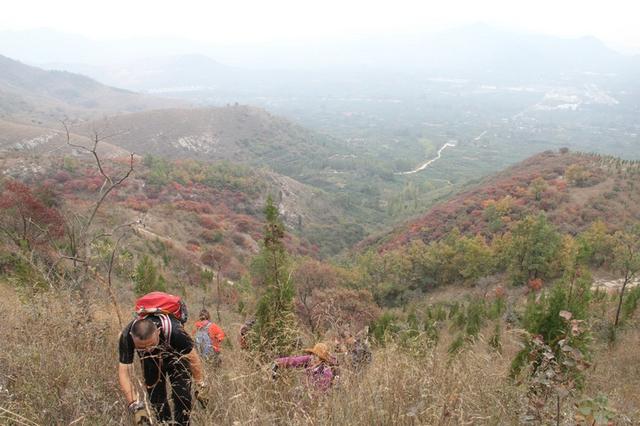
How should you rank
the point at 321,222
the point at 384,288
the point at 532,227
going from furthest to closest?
the point at 321,222 < the point at 384,288 < the point at 532,227

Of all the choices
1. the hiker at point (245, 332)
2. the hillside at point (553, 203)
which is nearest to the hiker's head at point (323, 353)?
the hiker at point (245, 332)

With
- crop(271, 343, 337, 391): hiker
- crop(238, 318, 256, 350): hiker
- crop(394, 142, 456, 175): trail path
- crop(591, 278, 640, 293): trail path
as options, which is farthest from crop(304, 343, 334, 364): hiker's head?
crop(394, 142, 456, 175): trail path

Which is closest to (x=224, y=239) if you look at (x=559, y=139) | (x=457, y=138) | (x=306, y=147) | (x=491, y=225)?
(x=491, y=225)

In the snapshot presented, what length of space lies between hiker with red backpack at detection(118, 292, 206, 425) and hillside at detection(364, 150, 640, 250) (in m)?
33.9

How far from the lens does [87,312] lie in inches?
158

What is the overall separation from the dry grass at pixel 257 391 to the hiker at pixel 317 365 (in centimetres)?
10

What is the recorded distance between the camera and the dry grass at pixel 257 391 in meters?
2.46

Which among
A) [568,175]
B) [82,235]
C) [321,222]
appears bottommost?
[321,222]

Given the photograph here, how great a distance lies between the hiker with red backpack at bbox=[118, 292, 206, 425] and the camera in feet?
9.32

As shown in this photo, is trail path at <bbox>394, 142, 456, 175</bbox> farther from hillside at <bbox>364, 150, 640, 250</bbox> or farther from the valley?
hillside at <bbox>364, 150, 640, 250</bbox>

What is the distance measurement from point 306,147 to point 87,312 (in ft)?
396

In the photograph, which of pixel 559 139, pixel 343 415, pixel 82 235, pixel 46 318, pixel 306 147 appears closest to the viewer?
pixel 343 415

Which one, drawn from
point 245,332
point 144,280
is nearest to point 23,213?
point 144,280

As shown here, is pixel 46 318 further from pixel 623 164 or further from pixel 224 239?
pixel 623 164
